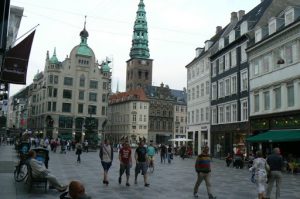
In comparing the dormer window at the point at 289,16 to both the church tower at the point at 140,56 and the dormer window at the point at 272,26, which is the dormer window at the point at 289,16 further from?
the church tower at the point at 140,56

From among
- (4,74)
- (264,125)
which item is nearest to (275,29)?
(264,125)

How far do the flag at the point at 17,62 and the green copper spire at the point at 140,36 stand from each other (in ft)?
359

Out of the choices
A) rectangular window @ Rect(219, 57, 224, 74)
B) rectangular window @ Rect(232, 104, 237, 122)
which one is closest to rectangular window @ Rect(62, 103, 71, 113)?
rectangular window @ Rect(219, 57, 224, 74)

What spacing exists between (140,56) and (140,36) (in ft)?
22.8

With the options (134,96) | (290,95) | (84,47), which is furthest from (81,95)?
(290,95)

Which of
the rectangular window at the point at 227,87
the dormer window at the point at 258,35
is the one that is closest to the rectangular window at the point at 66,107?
the rectangular window at the point at 227,87

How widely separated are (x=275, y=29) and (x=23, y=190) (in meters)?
28.0

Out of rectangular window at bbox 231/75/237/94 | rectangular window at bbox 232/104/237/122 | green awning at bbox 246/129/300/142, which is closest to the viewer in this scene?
green awning at bbox 246/129/300/142

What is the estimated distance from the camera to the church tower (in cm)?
12188

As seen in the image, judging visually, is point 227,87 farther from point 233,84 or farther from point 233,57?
point 233,57

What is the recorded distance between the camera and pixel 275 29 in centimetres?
3419

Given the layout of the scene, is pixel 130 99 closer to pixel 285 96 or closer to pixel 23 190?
pixel 285 96

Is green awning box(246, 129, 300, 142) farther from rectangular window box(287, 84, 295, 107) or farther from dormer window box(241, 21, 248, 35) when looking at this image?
dormer window box(241, 21, 248, 35)

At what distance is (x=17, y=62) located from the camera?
13914 millimetres
